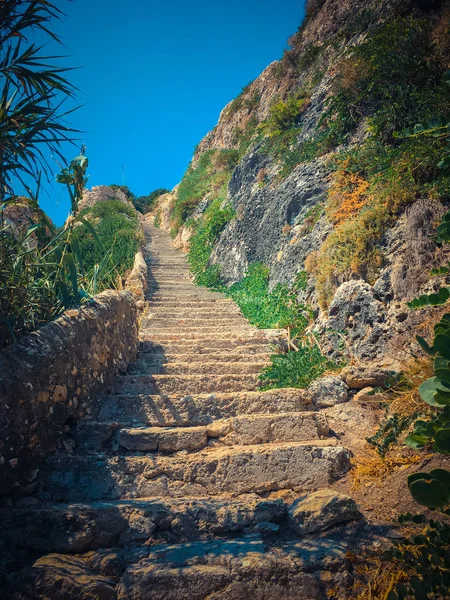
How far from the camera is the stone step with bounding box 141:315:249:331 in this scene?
6.66 m

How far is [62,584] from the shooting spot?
1.70m

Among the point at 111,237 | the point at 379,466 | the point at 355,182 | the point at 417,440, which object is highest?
the point at 111,237

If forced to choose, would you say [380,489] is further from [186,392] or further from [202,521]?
[186,392]

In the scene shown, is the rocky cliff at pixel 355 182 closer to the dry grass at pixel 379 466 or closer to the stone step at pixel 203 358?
the stone step at pixel 203 358

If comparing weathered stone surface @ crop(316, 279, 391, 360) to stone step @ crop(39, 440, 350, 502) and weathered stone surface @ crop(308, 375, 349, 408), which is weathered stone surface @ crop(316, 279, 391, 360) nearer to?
weathered stone surface @ crop(308, 375, 349, 408)

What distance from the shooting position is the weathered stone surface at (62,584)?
5.50 feet

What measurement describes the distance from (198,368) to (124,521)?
2.47 m

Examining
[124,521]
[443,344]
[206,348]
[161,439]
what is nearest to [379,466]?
[161,439]

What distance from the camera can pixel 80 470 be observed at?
8.59 ft

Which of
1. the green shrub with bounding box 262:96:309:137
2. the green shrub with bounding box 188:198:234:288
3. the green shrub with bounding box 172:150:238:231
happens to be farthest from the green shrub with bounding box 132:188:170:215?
the green shrub with bounding box 262:96:309:137

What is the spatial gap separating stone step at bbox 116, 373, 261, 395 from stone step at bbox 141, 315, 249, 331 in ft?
7.50

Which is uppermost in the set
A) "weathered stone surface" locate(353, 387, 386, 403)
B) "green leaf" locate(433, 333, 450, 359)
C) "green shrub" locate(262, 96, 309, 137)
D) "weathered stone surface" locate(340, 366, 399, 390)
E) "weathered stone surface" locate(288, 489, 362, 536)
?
"green shrub" locate(262, 96, 309, 137)

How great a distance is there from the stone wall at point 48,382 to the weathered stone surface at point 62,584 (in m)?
0.64

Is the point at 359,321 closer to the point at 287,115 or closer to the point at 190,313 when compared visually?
the point at 190,313
